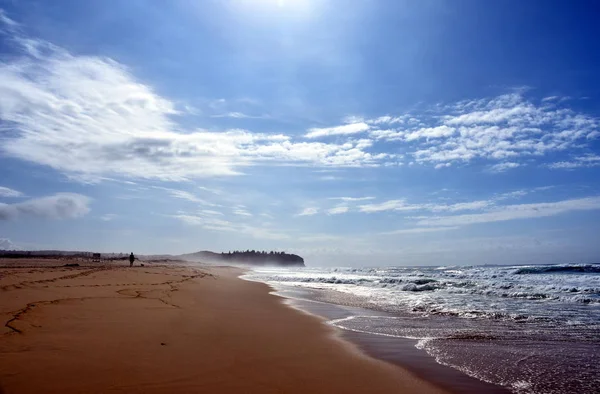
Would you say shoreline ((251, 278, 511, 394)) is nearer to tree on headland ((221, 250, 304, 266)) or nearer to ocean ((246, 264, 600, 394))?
ocean ((246, 264, 600, 394))

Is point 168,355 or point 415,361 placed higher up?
point 168,355

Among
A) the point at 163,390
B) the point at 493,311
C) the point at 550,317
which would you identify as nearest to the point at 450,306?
the point at 493,311

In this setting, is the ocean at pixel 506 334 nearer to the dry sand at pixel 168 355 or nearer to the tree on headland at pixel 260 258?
the dry sand at pixel 168 355

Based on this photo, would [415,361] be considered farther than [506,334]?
No

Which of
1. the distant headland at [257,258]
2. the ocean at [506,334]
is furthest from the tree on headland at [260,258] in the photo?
the ocean at [506,334]

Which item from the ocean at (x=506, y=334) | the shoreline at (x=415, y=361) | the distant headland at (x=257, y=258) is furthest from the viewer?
the distant headland at (x=257, y=258)

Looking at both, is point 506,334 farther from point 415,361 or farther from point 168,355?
point 168,355

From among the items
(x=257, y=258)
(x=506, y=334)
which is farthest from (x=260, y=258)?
(x=506, y=334)

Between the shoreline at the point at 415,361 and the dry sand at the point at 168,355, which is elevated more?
the dry sand at the point at 168,355

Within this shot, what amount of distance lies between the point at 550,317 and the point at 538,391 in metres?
7.86

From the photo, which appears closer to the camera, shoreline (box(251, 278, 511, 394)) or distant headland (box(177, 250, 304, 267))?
shoreline (box(251, 278, 511, 394))

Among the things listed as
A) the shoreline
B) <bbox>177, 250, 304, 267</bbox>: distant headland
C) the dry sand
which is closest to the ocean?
the shoreline

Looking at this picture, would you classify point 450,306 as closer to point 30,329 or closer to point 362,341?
point 362,341

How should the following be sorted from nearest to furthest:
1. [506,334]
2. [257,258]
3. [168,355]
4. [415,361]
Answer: [168,355]
[415,361]
[506,334]
[257,258]
